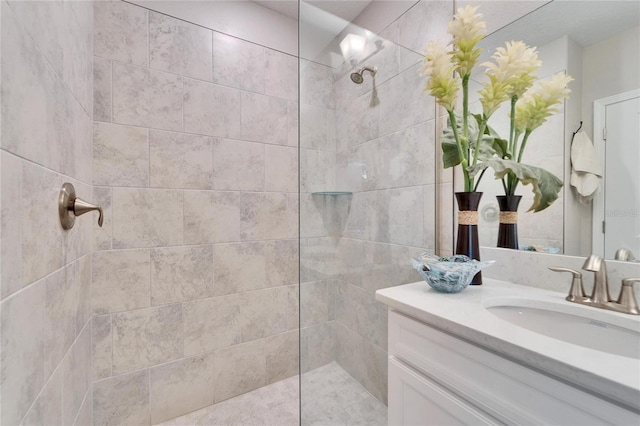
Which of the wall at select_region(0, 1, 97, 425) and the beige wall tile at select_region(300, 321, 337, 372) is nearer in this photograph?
the wall at select_region(0, 1, 97, 425)

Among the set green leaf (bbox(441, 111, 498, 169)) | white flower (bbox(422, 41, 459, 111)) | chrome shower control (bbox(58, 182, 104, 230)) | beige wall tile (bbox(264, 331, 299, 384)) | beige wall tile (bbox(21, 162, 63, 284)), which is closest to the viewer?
beige wall tile (bbox(21, 162, 63, 284))

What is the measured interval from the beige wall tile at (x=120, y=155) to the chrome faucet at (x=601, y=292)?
5.92ft

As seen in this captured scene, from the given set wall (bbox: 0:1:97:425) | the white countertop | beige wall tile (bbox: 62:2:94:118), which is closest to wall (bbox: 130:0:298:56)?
beige wall tile (bbox: 62:2:94:118)

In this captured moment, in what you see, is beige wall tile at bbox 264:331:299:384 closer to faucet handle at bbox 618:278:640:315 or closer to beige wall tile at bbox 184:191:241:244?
beige wall tile at bbox 184:191:241:244

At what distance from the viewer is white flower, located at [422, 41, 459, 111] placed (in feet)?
3.02

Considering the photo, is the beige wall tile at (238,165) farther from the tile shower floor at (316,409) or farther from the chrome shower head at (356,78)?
the tile shower floor at (316,409)

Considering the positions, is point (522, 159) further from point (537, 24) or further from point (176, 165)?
point (176, 165)

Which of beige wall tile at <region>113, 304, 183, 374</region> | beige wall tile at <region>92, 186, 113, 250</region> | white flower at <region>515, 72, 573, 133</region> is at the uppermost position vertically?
white flower at <region>515, 72, 573, 133</region>

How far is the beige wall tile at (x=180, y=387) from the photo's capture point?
4.67 feet

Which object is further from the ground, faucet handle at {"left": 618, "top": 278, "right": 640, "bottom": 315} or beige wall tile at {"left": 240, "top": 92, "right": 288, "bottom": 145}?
beige wall tile at {"left": 240, "top": 92, "right": 288, "bottom": 145}

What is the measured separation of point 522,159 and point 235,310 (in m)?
1.64

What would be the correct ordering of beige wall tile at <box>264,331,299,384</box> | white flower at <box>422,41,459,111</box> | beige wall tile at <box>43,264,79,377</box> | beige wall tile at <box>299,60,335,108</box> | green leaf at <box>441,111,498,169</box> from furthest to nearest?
beige wall tile at <box>264,331,299,384</box> < beige wall tile at <box>299,60,335,108</box> < green leaf at <box>441,111,498,169</box> < white flower at <box>422,41,459,111</box> < beige wall tile at <box>43,264,79,377</box>

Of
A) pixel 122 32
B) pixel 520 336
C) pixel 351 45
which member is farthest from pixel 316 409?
pixel 122 32

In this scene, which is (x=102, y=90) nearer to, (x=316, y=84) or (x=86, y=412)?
(x=316, y=84)
